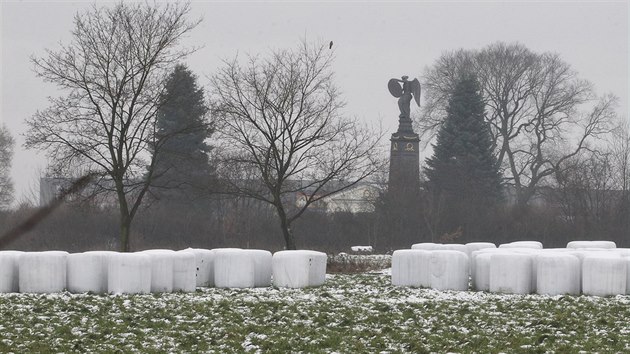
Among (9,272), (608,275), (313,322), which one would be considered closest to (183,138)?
(9,272)

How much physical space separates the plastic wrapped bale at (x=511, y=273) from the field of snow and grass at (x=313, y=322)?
77 centimetres

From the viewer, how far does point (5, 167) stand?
8962 centimetres

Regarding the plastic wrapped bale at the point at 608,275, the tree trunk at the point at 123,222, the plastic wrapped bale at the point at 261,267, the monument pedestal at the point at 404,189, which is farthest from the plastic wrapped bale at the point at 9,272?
the monument pedestal at the point at 404,189

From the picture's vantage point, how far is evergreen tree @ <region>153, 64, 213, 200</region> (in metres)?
39.0

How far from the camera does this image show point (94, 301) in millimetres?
23188

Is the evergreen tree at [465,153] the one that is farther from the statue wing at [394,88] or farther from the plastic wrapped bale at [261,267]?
the plastic wrapped bale at [261,267]

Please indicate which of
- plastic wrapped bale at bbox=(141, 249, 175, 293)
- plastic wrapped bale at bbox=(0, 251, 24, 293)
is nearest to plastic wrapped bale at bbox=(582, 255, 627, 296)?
plastic wrapped bale at bbox=(141, 249, 175, 293)

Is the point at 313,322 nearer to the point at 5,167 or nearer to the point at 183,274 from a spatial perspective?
the point at 183,274

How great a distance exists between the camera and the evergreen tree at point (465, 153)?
7219cm

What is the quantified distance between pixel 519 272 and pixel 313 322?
287 inches

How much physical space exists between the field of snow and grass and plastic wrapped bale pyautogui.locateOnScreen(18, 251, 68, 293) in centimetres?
84

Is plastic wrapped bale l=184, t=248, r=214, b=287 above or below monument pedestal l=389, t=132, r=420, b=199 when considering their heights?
below

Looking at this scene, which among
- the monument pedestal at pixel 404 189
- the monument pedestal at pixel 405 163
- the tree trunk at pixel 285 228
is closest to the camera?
the tree trunk at pixel 285 228

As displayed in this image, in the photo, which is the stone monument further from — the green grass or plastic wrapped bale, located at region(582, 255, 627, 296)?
the green grass
